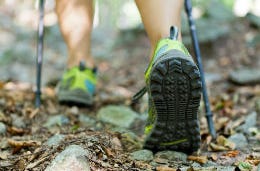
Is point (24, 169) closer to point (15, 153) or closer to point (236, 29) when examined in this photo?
point (15, 153)

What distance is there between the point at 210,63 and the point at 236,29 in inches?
22.1

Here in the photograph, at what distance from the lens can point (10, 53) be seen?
4633 millimetres

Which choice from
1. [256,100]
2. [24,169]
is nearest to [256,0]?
[256,100]

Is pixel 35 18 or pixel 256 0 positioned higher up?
pixel 256 0

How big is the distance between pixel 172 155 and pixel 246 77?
184 centimetres

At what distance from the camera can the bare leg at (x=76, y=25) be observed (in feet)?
7.39

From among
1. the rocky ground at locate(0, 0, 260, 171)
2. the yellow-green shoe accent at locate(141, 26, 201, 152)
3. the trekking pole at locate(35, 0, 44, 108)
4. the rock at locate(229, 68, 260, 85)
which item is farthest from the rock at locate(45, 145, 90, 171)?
the rock at locate(229, 68, 260, 85)

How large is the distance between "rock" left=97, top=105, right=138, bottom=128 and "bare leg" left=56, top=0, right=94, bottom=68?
322mm

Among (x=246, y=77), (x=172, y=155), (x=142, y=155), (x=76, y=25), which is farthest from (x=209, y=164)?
(x=246, y=77)

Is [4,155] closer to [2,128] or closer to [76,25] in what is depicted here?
[2,128]

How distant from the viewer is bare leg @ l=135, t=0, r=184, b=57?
61.9 inches

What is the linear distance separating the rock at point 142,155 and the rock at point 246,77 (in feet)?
6.01

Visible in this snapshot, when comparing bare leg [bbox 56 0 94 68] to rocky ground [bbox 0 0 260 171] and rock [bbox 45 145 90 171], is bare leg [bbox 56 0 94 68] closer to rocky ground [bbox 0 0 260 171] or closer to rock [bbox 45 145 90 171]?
rocky ground [bbox 0 0 260 171]

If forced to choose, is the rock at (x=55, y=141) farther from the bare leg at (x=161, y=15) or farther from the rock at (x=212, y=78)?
the rock at (x=212, y=78)
